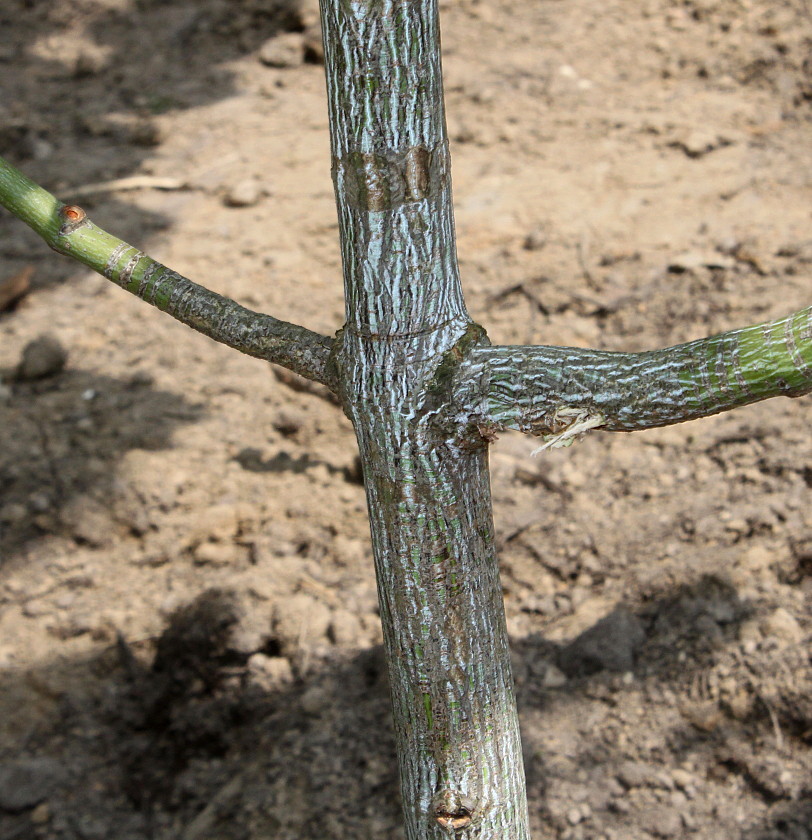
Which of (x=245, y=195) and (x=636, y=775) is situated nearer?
(x=636, y=775)

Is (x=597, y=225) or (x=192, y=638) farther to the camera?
(x=597, y=225)

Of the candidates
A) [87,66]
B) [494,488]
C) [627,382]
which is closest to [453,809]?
[627,382]

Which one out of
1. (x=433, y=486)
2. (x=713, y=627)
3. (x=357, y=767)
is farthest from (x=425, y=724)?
(x=713, y=627)

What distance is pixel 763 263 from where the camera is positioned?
3543 millimetres

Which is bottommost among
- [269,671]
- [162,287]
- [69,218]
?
[269,671]

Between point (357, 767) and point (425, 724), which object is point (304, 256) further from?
point (425, 724)

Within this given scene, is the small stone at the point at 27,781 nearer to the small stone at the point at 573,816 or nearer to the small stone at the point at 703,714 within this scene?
the small stone at the point at 573,816

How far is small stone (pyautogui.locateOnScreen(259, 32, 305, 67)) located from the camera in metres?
5.70

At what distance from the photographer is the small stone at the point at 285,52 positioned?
5699 mm

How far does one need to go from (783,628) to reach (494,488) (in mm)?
1074

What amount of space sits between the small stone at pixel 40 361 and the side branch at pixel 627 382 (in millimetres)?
2869

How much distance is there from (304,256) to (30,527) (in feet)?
6.01

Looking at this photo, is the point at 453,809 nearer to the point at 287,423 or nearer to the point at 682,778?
the point at 682,778

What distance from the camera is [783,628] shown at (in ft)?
7.64
